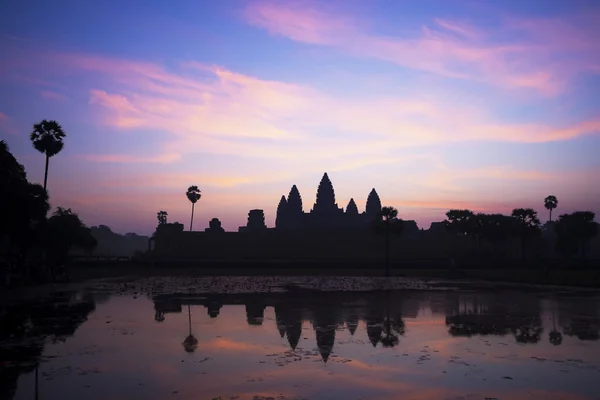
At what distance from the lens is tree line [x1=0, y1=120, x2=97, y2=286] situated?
32500 millimetres

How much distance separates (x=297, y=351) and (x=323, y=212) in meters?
92.1

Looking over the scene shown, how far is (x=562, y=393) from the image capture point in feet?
29.0

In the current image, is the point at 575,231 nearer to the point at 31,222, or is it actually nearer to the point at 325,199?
the point at 325,199

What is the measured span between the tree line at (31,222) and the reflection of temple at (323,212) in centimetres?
5600

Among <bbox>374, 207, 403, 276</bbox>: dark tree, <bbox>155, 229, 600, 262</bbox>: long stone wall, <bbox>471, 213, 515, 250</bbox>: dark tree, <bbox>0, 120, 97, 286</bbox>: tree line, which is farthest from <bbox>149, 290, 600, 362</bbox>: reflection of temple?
<bbox>155, 229, 600, 262</bbox>: long stone wall

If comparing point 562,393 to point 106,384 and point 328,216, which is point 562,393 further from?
point 328,216

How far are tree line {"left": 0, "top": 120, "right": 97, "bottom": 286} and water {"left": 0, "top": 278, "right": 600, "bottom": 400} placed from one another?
12.4 metres

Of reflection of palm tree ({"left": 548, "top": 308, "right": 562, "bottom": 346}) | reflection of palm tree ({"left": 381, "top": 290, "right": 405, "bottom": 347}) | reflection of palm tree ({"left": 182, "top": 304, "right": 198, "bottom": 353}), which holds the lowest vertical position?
reflection of palm tree ({"left": 182, "top": 304, "right": 198, "bottom": 353})

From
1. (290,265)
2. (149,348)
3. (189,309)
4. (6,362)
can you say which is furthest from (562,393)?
(290,265)

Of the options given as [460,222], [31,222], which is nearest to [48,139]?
[31,222]

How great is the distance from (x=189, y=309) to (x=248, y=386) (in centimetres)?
1158

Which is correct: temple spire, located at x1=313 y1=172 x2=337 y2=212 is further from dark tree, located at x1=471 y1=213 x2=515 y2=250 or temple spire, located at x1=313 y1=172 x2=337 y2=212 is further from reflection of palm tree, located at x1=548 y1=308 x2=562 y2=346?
reflection of palm tree, located at x1=548 y1=308 x2=562 y2=346

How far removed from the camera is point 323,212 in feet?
342

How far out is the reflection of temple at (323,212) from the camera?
338 feet
